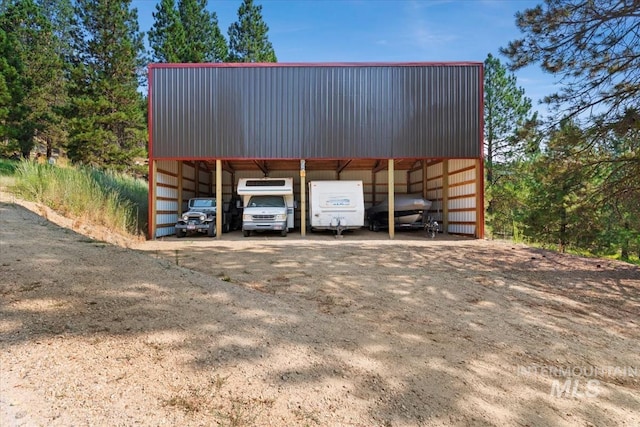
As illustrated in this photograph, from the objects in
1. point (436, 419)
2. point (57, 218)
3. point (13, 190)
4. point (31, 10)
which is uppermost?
point (31, 10)

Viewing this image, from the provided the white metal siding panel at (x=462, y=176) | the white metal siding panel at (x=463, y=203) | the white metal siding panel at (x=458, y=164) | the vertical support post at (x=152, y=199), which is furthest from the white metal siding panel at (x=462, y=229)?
the vertical support post at (x=152, y=199)

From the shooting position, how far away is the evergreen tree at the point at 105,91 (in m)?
20.9

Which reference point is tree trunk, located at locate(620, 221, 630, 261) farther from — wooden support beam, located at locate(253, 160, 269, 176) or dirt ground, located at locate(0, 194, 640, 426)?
wooden support beam, located at locate(253, 160, 269, 176)

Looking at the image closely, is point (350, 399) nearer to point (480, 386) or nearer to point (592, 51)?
point (480, 386)

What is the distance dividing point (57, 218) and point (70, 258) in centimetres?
639

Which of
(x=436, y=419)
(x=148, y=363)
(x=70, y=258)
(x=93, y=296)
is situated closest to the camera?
(x=436, y=419)

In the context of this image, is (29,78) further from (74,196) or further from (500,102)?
(500,102)

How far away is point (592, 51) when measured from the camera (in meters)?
8.16

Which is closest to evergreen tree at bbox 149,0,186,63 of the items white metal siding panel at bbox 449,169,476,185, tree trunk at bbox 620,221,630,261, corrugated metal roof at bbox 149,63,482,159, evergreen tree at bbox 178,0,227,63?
evergreen tree at bbox 178,0,227,63

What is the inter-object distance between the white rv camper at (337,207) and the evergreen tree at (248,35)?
21.2 m

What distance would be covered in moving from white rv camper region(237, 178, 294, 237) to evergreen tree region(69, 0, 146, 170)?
11.6m

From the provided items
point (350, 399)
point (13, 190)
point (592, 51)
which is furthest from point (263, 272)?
point (13, 190)

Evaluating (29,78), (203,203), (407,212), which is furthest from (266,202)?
(29,78)

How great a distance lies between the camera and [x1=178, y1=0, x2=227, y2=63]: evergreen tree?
2806 centimetres
